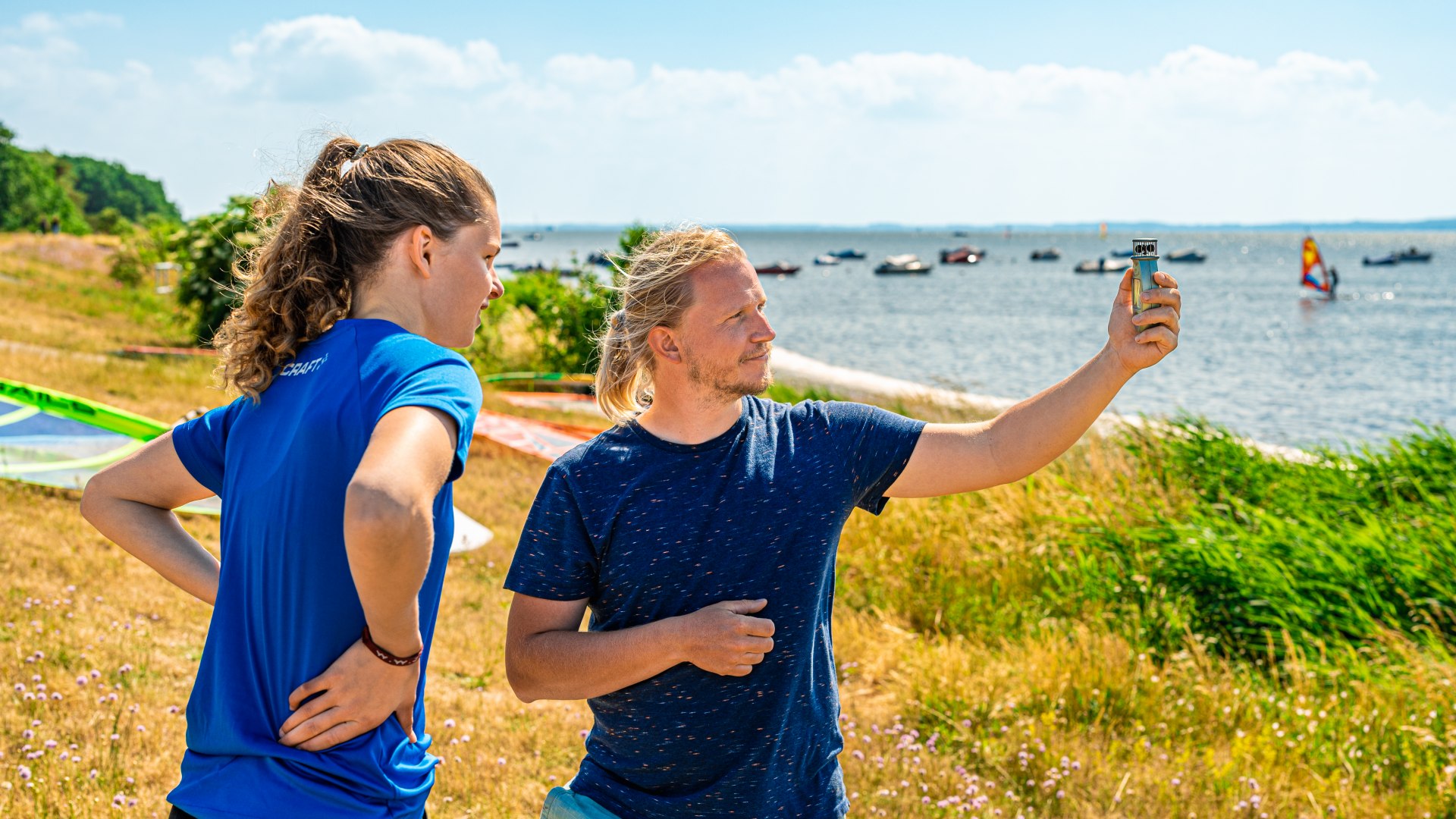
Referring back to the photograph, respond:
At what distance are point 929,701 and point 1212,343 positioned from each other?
4738cm

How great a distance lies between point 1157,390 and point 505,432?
23.3 meters

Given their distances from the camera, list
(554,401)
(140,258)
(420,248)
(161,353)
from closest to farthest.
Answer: (420,248) < (554,401) < (161,353) < (140,258)

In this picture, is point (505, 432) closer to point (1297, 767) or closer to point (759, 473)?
point (1297, 767)

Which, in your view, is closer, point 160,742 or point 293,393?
→ point 293,393

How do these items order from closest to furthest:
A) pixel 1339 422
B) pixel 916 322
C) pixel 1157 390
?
1. pixel 1339 422
2. pixel 1157 390
3. pixel 916 322

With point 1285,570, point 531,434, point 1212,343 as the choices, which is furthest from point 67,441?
point 1212,343

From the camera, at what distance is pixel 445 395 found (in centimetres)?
168

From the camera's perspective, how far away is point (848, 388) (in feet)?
65.9

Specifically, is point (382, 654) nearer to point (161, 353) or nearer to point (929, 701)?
point (929, 701)

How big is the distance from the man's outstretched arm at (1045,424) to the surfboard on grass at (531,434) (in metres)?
9.11

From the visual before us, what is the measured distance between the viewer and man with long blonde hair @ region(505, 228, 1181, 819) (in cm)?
233

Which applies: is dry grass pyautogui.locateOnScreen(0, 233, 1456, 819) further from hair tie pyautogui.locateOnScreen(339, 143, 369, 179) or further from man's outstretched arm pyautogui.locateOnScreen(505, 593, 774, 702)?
hair tie pyautogui.locateOnScreen(339, 143, 369, 179)

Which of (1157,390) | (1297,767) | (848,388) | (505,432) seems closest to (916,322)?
(1157,390)

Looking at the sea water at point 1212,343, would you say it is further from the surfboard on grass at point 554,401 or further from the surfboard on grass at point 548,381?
the surfboard on grass at point 554,401
